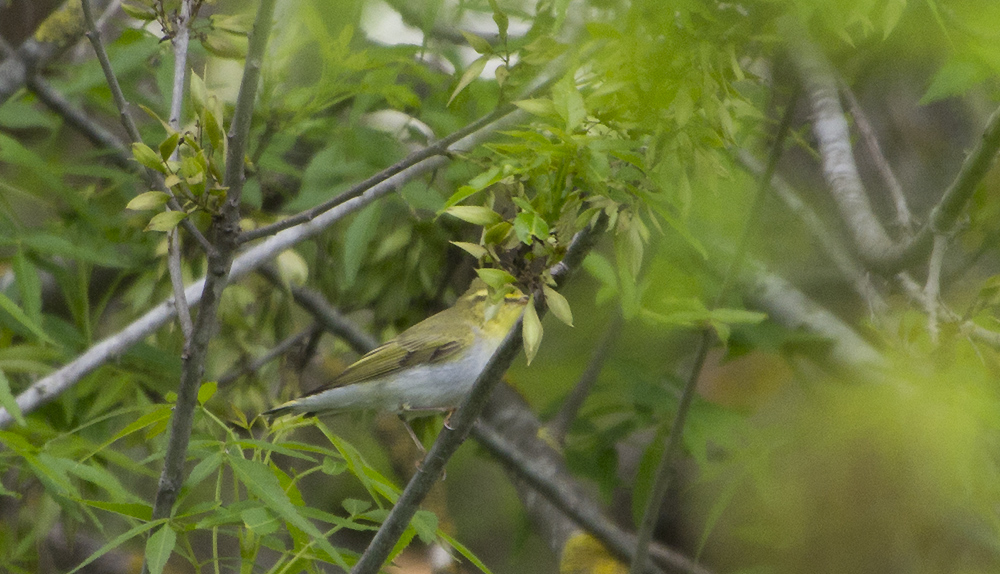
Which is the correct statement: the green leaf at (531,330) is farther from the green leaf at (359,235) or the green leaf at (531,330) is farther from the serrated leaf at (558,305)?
the green leaf at (359,235)

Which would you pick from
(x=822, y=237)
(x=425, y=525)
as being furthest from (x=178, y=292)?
(x=822, y=237)

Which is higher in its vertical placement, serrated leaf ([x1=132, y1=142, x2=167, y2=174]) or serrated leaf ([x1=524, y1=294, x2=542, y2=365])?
serrated leaf ([x1=132, y1=142, x2=167, y2=174])

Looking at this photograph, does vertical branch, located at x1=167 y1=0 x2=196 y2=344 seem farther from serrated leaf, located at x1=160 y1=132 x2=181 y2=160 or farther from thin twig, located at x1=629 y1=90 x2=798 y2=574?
thin twig, located at x1=629 y1=90 x2=798 y2=574

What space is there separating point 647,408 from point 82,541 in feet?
8.05

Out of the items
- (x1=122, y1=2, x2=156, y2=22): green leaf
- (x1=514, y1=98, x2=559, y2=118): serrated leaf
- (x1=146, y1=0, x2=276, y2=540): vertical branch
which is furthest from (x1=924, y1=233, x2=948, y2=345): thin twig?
(x1=122, y1=2, x2=156, y2=22): green leaf

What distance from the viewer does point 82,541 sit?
346 centimetres

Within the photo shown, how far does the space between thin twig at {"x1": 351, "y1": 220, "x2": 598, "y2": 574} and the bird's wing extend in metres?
0.94

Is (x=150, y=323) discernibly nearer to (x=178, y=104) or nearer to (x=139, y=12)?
(x=178, y=104)

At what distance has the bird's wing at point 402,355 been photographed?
2.24 meters

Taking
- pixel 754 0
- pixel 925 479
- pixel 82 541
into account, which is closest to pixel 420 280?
pixel 925 479

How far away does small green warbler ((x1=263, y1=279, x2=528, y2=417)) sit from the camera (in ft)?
7.28

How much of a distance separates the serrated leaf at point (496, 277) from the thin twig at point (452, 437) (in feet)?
0.36

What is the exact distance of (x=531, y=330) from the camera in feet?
3.25

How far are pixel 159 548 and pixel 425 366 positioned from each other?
1.18 meters
